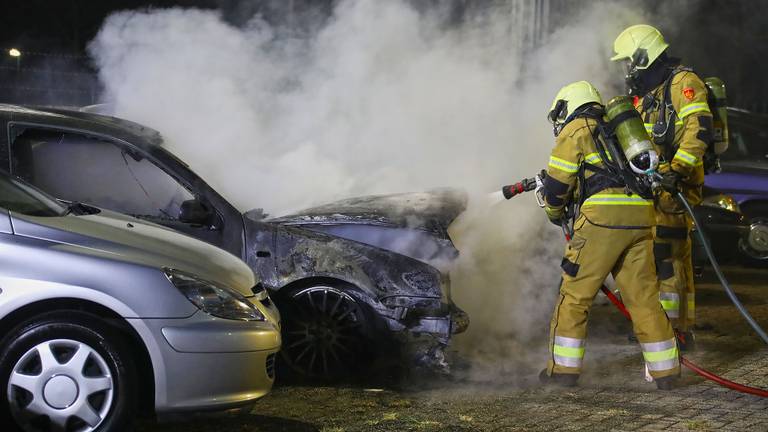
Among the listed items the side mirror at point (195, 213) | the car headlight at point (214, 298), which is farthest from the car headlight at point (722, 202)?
the car headlight at point (214, 298)

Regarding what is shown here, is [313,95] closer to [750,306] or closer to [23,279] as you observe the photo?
[750,306]

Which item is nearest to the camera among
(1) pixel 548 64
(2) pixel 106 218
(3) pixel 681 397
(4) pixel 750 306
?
(2) pixel 106 218

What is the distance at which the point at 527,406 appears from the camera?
5.27 meters

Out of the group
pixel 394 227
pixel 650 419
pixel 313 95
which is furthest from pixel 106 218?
pixel 313 95

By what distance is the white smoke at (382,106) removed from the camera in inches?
284

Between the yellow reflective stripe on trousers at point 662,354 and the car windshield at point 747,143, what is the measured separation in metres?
5.93

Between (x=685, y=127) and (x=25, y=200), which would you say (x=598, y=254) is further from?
(x=25, y=200)

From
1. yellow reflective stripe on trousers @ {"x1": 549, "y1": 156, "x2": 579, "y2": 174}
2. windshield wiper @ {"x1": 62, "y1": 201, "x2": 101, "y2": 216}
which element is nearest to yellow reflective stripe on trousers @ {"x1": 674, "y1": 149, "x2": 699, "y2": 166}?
yellow reflective stripe on trousers @ {"x1": 549, "y1": 156, "x2": 579, "y2": 174}

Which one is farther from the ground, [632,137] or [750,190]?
[750,190]

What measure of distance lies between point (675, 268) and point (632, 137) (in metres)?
1.37

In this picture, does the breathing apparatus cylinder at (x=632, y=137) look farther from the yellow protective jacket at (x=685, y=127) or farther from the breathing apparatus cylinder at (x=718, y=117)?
the breathing apparatus cylinder at (x=718, y=117)

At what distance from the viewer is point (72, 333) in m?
4.12

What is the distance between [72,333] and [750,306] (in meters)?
6.25

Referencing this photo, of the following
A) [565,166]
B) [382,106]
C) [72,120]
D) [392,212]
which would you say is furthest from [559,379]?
[382,106]
